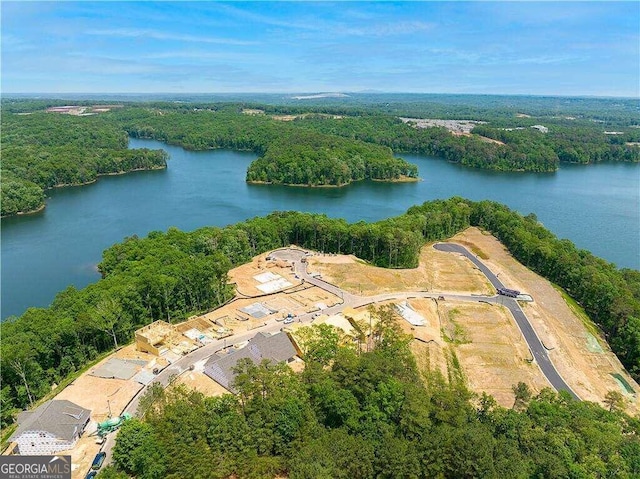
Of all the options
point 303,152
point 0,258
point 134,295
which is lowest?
point 0,258

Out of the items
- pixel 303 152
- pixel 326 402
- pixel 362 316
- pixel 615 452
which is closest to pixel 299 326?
pixel 362 316

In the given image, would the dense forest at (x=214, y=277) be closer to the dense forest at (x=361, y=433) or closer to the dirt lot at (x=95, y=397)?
the dirt lot at (x=95, y=397)

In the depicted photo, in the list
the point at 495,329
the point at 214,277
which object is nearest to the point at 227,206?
the point at 214,277

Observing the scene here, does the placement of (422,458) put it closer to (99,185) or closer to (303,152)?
(303,152)

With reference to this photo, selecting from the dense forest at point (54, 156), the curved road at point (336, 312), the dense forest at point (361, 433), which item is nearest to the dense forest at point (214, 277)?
the curved road at point (336, 312)

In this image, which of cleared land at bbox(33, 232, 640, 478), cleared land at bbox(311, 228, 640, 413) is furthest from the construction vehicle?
cleared land at bbox(311, 228, 640, 413)

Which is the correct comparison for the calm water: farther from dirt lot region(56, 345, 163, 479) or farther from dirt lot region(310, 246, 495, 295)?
dirt lot region(310, 246, 495, 295)
